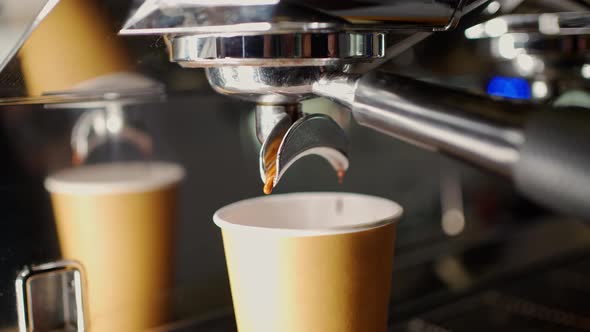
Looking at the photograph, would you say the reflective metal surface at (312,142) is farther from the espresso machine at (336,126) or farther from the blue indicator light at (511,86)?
the blue indicator light at (511,86)

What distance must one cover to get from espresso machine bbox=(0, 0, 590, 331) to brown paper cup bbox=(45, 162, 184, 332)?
0.4 inches

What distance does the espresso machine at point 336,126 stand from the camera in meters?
0.34

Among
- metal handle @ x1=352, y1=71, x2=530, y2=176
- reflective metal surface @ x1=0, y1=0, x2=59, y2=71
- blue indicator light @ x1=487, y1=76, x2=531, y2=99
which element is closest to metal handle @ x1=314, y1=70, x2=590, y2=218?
metal handle @ x1=352, y1=71, x2=530, y2=176

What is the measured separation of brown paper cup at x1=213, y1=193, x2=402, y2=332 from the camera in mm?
413

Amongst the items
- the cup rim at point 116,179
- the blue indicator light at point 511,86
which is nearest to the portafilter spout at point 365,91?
the cup rim at point 116,179

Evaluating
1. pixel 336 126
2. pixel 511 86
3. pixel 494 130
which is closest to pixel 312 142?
pixel 336 126

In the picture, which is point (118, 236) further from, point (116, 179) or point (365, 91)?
point (365, 91)

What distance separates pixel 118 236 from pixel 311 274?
185 millimetres

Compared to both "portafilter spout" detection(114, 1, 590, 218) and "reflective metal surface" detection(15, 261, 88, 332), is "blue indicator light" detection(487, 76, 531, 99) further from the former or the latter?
"reflective metal surface" detection(15, 261, 88, 332)

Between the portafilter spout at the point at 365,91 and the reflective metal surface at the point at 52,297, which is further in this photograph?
the reflective metal surface at the point at 52,297

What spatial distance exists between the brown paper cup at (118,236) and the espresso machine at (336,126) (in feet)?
0.03

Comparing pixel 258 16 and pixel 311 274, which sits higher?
pixel 258 16

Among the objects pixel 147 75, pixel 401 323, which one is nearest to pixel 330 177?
pixel 401 323

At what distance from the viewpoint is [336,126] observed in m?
0.44
